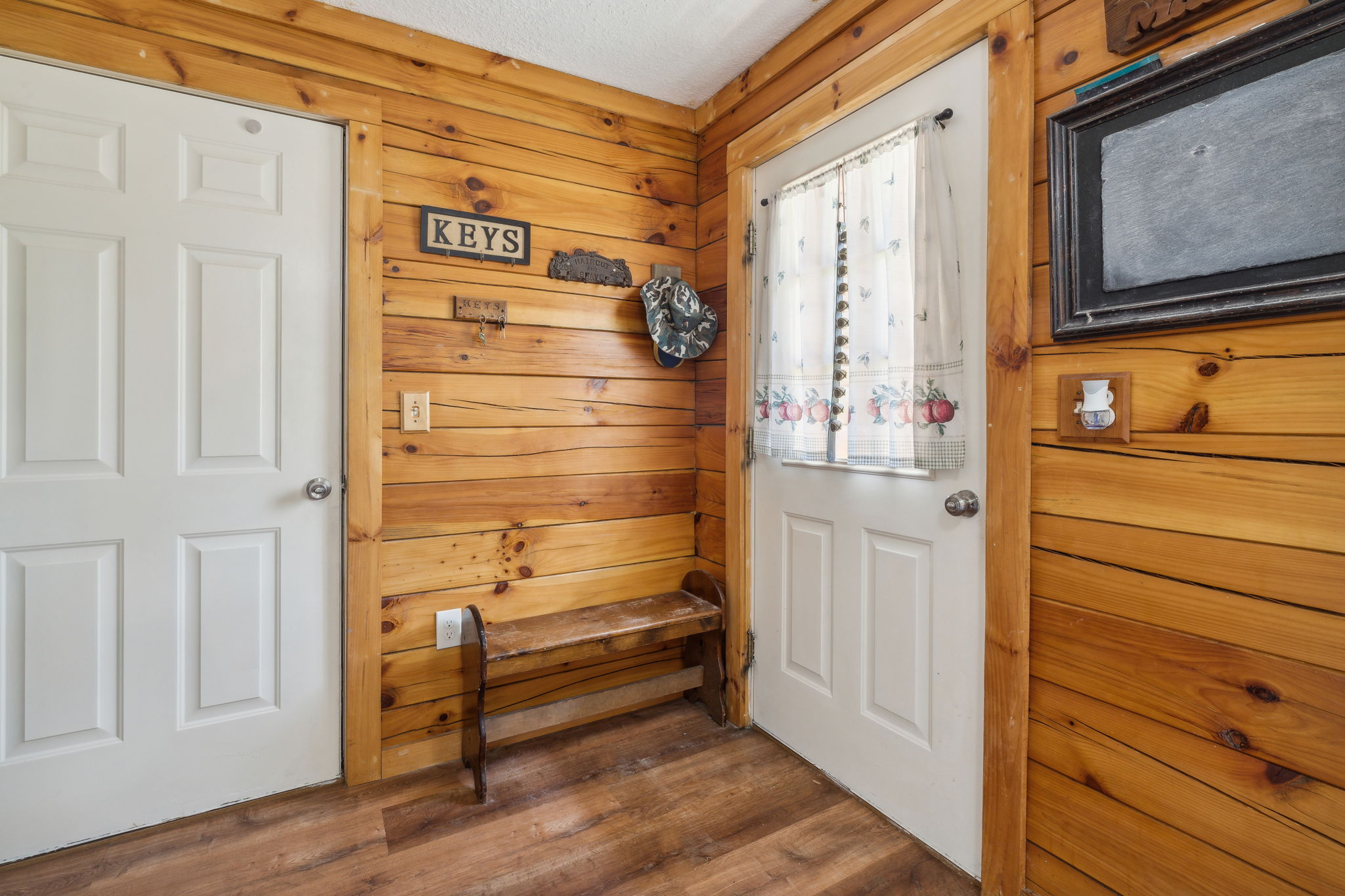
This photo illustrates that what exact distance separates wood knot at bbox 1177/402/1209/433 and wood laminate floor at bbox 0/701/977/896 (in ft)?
3.76

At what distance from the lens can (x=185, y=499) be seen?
66.5 inches

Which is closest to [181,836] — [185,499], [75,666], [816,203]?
[75,666]

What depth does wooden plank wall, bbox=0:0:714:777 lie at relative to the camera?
1.83m

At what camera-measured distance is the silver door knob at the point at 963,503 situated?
4.74 feet

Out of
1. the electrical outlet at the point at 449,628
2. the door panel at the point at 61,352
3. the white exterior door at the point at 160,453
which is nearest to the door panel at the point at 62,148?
the white exterior door at the point at 160,453

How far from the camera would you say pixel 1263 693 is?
1011mm

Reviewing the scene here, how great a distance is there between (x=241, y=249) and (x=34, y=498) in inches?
32.1

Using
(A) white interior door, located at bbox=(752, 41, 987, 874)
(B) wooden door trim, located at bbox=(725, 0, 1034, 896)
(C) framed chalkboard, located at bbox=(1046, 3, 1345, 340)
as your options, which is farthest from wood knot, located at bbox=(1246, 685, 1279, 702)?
(C) framed chalkboard, located at bbox=(1046, 3, 1345, 340)

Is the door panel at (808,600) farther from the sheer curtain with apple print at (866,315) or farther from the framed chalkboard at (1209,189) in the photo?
the framed chalkboard at (1209,189)

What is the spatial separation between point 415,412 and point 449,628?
707mm

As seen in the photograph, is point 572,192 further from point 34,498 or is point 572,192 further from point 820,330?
point 34,498

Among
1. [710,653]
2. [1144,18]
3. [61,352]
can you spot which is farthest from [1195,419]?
[61,352]

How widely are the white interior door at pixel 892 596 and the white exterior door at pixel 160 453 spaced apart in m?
1.41

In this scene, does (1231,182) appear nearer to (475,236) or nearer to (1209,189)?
(1209,189)
